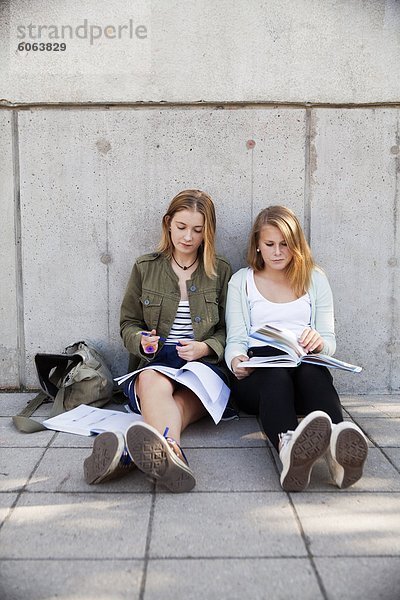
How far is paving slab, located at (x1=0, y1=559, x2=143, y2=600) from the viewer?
208cm

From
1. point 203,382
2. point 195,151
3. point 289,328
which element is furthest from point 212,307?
point 195,151

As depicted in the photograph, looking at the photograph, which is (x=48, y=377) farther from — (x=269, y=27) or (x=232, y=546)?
(x=269, y=27)

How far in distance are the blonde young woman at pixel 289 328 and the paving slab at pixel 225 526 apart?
21 cm

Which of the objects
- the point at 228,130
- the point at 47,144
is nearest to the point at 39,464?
the point at 47,144

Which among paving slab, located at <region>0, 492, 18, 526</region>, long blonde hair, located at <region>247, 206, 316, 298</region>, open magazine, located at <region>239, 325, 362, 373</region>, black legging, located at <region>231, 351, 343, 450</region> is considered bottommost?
paving slab, located at <region>0, 492, 18, 526</region>

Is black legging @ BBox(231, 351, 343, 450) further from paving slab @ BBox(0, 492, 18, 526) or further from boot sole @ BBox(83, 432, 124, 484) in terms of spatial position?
paving slab @ BBox(0, 492, 18, 526)

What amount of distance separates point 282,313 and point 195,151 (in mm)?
1254

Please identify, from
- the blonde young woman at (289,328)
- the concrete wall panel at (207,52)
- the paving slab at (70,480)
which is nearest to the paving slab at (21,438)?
the paving slab at (70,480)

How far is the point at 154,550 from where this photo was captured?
2.35 meters

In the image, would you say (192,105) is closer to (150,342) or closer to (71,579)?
(150,342)

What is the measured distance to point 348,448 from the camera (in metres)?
2.78

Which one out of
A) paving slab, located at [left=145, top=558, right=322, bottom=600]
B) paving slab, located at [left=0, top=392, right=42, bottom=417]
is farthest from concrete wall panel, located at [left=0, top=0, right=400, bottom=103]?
paving slab, located at [left=145, top=558, right=322, bottom=600]

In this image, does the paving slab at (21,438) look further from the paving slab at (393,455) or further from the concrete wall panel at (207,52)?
the concrete wall panel at (207,52)

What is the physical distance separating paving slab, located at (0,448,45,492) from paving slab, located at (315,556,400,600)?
56.2 inches
